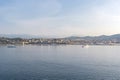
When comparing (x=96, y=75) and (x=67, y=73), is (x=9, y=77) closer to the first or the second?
(x=67, y=73)

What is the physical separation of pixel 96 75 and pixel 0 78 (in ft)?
44.5

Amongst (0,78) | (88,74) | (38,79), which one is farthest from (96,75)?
(0,78)

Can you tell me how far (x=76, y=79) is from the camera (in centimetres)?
3064

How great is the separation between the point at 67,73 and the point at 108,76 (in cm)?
601

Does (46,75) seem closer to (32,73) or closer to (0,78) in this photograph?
(32,73)

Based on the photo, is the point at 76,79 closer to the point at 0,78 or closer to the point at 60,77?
the point at 60,77

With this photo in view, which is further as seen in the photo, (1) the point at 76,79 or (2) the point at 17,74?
(2) the point at 17,74

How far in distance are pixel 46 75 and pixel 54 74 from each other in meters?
1.46

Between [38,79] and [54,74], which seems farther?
[54,74]

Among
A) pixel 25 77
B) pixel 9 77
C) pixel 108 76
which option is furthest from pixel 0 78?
pixel 108 76

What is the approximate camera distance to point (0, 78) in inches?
1208

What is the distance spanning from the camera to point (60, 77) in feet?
103

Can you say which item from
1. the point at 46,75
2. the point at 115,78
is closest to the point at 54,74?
the point at 46,75

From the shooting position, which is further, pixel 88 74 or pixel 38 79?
pixel 88 74
